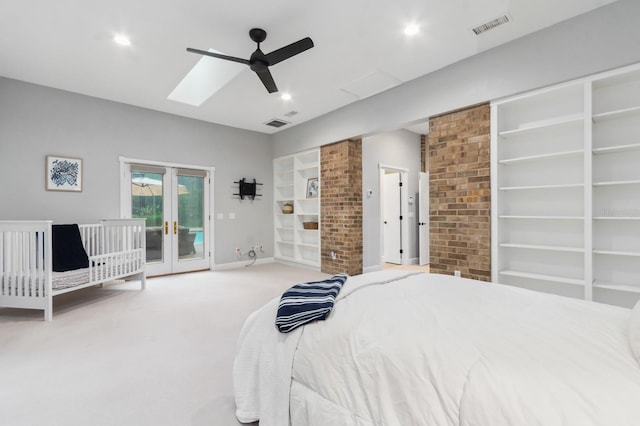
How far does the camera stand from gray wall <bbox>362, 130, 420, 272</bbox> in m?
5.40

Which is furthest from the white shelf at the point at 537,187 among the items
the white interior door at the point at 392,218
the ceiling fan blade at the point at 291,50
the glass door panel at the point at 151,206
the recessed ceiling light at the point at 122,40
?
the glass door panel at the point at 151,206

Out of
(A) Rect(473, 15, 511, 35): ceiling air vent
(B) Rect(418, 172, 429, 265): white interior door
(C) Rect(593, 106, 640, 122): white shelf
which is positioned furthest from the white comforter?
(B) Rect(418, 172, 429, 265): white interior door

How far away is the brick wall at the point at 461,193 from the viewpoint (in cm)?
332

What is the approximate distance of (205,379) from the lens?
1991mm

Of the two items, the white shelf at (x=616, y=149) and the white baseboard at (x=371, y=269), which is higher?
the white shelf at (x=616, y=149)

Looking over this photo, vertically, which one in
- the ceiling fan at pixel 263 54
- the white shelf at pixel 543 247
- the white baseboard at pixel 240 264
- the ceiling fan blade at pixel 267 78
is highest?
the ceiling fan at pixel 263 54

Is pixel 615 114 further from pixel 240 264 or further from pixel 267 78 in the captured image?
pixel 240 264

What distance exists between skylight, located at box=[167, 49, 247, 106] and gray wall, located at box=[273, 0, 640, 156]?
1.98 metres

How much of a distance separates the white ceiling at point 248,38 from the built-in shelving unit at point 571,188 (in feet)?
2.52

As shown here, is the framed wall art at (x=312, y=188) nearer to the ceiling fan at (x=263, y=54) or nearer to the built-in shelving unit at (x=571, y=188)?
the ceiling fan at (x=263, y=54)

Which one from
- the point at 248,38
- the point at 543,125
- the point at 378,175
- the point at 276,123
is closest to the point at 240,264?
the point at 276,123

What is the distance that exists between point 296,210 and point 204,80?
2.82 metres

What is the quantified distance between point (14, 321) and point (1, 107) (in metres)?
2.76

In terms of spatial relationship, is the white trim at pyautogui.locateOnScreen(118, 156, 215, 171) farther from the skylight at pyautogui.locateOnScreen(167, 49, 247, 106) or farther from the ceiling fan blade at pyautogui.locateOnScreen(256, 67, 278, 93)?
the ceiling fan blade at pyautogui.locateOnScreen(256, 67, 278, 93)
